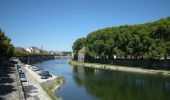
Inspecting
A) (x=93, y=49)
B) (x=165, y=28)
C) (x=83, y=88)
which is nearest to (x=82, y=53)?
(x=93, y=49)

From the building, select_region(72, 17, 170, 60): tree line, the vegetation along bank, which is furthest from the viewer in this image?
the building

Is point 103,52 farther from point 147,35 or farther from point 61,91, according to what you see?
point 61,91

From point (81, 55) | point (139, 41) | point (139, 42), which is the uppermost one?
point (139, 41)

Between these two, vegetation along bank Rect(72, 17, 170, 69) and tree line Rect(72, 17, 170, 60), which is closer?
tree line Rect(72, 17, 170, 60)

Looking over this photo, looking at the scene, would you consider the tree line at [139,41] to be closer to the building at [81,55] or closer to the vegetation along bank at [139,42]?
the vegetation along bank at [139,42]

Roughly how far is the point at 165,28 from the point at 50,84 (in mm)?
51174

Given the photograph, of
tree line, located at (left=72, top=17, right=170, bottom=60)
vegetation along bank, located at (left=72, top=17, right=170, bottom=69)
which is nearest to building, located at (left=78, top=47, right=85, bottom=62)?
vegetation along bank, located at (left=72, top=17, right=170, bottom=69)

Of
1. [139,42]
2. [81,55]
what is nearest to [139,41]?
[139,42]

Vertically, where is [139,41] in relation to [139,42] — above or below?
above

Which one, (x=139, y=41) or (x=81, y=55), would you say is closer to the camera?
(x=139, y=41)

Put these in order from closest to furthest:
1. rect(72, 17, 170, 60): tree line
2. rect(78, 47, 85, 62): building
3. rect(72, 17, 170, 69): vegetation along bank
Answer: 1. rect(72, 17, 170, 60): tree line
2. rect(72, 17, 170, 69): vegetation along bank
3. rect(78, 47, 85, 62): building

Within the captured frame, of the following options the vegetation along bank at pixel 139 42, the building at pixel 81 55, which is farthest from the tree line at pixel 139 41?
the building at pixel 81 55

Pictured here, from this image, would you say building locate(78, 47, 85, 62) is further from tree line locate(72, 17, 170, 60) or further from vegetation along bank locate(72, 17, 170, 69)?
tree line locate(72, 17, 170, 60)

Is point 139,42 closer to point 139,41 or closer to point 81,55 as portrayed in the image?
point 139,41
